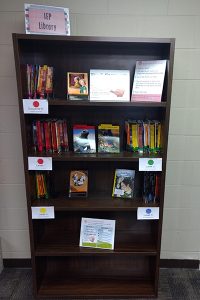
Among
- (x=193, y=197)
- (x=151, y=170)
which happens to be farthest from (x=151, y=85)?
(x=193, y=197)

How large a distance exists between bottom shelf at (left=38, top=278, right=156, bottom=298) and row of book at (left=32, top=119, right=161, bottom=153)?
43.3 inches

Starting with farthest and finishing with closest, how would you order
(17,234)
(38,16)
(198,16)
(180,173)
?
(17,234)
(180,173)
(198,16)
(38,16)

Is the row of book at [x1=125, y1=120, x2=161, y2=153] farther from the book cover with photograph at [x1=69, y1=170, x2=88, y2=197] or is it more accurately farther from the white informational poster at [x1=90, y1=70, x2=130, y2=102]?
the book cover with photograph at [x1=69, y1=170, x2=88, y2=197]

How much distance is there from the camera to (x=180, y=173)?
6.03 ft

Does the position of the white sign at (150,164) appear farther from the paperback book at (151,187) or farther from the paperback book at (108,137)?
the paperback book at (108,137)

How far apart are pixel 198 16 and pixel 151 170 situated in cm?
116

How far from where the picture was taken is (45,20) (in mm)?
1346

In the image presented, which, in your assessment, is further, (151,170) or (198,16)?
(198,16)

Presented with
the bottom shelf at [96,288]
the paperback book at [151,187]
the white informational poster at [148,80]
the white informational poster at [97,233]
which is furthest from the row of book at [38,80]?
the bottom shelf at [96,288]

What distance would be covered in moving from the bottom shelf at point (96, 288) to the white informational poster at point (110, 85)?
145 cm

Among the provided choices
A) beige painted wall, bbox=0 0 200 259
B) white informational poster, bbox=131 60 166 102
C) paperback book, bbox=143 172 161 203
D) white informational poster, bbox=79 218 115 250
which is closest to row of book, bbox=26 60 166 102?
white informational poster, bbox=131 60 166 102

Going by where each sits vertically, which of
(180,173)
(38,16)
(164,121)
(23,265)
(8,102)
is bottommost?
(23,265)

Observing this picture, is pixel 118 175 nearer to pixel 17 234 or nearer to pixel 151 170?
pixel 151 170

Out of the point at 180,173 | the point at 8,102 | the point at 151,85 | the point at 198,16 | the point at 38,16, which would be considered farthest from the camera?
the point at 180,173
